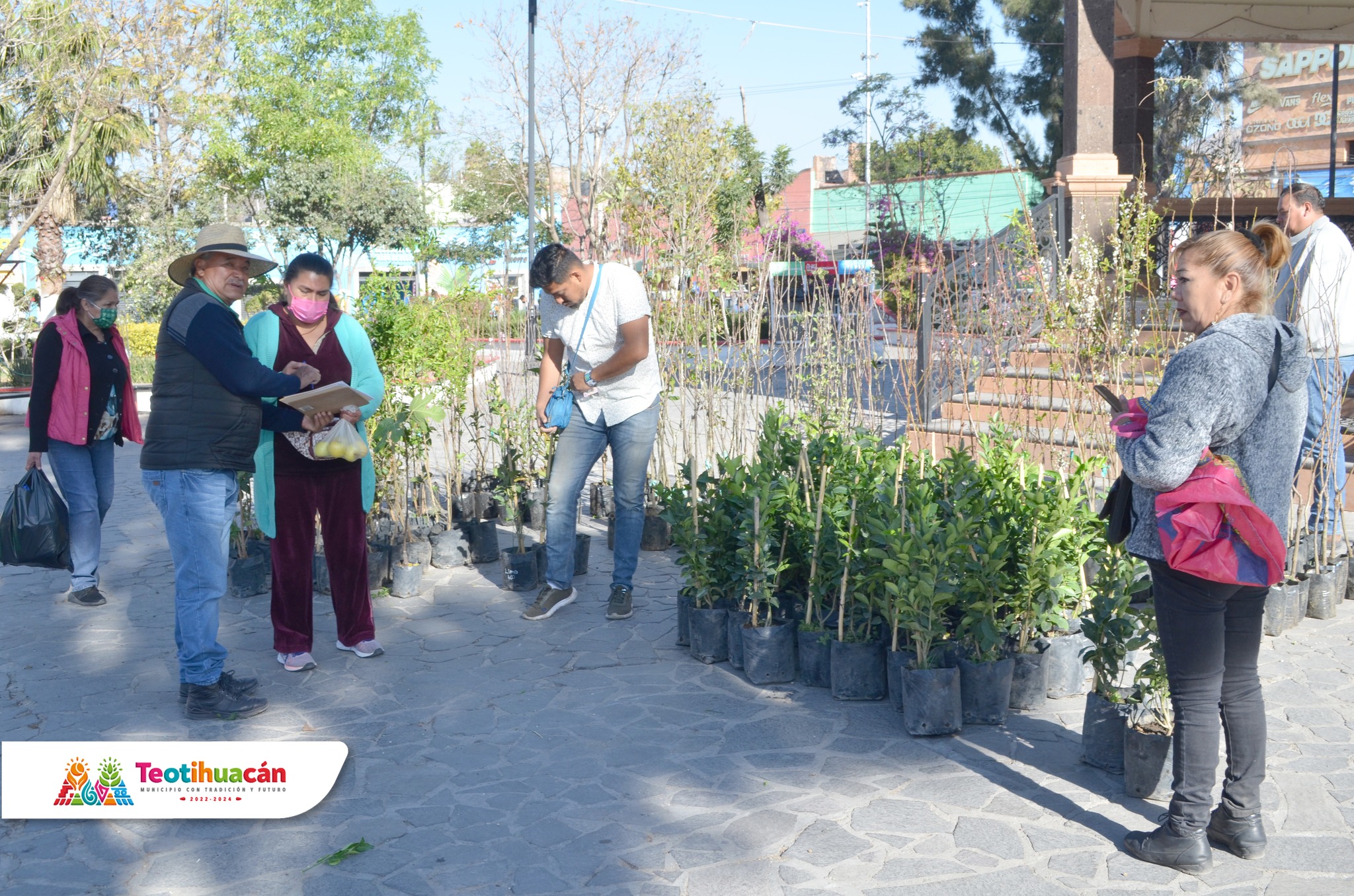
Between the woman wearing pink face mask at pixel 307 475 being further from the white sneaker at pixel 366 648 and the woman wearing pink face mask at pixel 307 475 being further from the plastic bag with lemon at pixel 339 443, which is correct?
the white sneaker at pixel 366 648

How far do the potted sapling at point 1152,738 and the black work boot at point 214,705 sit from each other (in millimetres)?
3325

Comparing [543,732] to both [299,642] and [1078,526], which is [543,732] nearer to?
[299,642]

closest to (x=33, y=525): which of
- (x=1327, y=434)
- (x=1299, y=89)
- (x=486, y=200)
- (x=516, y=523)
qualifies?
(x=516, y=523)

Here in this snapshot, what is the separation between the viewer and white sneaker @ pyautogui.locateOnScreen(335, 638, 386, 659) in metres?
5.27

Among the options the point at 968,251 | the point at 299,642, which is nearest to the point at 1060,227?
the point at 968,251

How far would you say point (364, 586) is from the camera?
206 inches

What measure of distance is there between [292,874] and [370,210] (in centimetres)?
3162

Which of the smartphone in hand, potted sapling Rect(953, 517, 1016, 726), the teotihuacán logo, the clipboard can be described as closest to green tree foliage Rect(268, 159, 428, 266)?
the clipboard

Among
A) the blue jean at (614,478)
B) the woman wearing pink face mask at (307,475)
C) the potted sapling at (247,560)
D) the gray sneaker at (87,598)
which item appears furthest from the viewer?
the potted sapling at (247,560)

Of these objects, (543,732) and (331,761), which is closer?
(331,761)

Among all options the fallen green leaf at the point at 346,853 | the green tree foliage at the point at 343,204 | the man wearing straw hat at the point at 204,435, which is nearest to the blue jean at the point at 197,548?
the man wearing straw hat at the point at 204,435

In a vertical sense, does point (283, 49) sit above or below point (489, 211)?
above

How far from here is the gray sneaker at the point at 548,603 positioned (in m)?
5.86

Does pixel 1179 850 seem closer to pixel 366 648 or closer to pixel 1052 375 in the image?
pixel 1052 375
